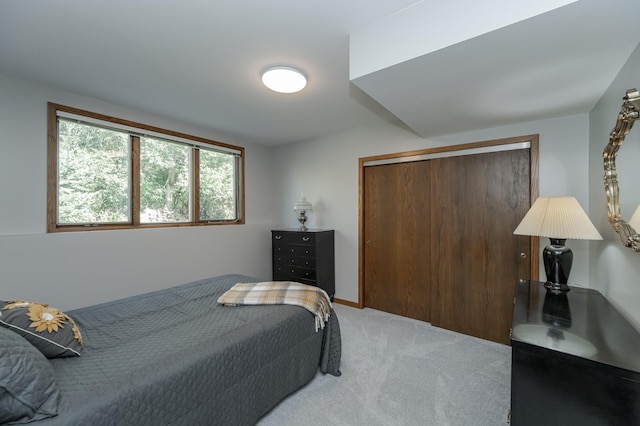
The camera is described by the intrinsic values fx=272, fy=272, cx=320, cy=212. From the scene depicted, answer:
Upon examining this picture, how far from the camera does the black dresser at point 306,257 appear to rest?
362 centimetres


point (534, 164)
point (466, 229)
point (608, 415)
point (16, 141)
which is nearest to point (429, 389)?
point (608, 415)

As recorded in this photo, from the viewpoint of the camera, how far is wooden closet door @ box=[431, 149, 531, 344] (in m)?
2.65

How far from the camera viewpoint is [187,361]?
1.31 m

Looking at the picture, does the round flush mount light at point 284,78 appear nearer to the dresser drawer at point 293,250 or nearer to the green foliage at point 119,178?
the green foliage at point 119,178

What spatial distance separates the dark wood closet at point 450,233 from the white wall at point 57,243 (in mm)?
2332

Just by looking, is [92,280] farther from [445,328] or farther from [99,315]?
[445,328]

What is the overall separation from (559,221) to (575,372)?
3.63 ft

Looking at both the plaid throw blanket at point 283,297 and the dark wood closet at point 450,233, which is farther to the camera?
the dark wood closet at point 450,233

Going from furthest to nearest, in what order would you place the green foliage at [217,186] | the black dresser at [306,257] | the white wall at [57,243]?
1. the green foliage at [217,186]
2. the black dresser at [306,257]
3. the white wall at [57,243]

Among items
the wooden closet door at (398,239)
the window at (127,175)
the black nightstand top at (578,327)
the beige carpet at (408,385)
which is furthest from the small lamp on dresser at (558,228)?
the window at (127,175)

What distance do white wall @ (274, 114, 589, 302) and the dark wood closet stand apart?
0.37 feet

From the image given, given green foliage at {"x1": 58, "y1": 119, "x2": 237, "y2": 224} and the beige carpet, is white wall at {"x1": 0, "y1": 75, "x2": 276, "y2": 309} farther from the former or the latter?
the beige carpet

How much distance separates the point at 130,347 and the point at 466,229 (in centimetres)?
298

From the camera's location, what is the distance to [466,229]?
9.48 ft
